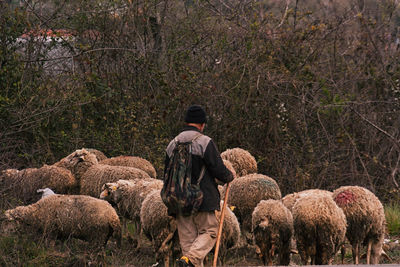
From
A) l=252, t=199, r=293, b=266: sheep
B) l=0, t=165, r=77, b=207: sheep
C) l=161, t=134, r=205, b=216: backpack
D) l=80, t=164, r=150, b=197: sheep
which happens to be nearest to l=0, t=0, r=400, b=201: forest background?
l=0, t=165, r=77, b=207: sheep

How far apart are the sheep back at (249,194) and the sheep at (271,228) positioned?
3.93 feet

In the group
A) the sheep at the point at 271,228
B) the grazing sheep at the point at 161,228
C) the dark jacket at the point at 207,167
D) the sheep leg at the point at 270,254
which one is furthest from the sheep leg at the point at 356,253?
the dark jacket at the point at 207,167

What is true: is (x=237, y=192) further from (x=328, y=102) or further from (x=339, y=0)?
(x=339, y=0)

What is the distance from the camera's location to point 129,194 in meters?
9.44

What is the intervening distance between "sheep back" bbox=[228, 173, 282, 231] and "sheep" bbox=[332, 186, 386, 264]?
1.22 metres

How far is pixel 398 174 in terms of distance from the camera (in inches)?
535

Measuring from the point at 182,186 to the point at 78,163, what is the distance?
492 centimetres

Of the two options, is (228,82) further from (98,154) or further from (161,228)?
(161,228)

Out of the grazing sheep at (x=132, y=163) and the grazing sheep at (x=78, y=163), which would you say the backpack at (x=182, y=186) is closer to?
the grazing sheep at (x=132, y=163)

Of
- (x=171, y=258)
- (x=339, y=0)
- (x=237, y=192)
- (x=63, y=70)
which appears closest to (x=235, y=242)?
(x=171, y=258)

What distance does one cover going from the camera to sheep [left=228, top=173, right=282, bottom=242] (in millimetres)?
9664

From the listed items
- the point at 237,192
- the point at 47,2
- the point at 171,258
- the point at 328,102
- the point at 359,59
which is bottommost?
the point at 171,258

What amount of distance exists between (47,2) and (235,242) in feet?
25.4

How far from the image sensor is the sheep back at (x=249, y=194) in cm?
966
